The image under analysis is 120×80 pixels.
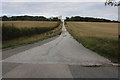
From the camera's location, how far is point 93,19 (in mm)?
133875

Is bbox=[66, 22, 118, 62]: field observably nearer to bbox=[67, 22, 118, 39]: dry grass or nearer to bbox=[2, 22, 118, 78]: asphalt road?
bbox=[67, 22, 118, 39]: dry grass

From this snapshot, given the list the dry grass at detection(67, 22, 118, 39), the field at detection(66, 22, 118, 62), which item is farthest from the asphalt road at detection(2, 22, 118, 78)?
the dry grass at detection(67, 22, 118, 39)

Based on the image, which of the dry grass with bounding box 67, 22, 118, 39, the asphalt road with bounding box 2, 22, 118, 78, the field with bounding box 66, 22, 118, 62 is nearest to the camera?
the asphalt road with bounding box 2, 22, 118, 78

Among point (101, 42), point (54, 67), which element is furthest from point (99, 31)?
point (54, 67)

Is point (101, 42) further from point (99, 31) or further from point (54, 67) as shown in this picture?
point (99, 31)

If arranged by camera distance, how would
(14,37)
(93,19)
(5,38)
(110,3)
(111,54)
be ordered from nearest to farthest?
(111,54) < (110,3) < (5,38) < (14,37) < (93,19)

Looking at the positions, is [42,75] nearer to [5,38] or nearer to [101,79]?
[101,79]

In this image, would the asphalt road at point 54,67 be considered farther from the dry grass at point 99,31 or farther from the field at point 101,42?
the dry grass at point 99,31

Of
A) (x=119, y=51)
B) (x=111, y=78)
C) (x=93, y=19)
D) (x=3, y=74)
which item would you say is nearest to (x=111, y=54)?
(x=119, y=51)

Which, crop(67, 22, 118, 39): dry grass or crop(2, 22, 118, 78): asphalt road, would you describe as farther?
crop(67, 22, 118, 39): dry grass

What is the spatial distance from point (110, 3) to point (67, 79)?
35.3 feet

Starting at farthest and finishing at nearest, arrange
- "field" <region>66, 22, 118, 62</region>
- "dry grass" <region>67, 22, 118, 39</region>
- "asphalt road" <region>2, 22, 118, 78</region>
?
1. "dry grass" <region>67, 22, 118, 39</region>
2. "field" <region>66, 22, 118, 62</region>
3. "asphalt road" <region>2, 22, 118, 78</region>

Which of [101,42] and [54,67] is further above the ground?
[101,42]

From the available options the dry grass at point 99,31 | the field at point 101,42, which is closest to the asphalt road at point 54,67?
the field at point 101,42
